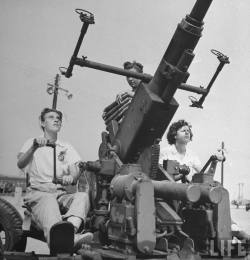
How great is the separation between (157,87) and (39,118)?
175cm

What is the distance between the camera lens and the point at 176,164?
512 centimetres

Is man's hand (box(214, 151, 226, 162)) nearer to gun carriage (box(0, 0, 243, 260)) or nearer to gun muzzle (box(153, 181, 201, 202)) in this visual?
gun carriage (box(0, 0, 243, 260))

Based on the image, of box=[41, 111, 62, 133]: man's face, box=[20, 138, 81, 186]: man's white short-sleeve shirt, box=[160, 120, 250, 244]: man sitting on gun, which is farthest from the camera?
box=[160, 120, 250, 244]: man sitting on gun

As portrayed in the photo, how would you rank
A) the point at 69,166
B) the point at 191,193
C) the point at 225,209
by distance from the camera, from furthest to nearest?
the point at 69,166, the point at 225,209, the point at 191,193

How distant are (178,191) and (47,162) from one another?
6.42ft

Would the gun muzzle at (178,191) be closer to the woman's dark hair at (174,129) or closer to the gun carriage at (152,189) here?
the gun carriage at (152,189)

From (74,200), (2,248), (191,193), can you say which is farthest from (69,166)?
(191,193)

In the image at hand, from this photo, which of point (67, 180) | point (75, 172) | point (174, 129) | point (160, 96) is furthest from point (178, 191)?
point (174, 129)

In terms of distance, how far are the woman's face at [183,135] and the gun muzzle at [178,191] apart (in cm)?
216

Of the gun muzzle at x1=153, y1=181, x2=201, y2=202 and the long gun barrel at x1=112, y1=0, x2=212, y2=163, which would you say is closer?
the gun muzzle at x1=153, y1=181, x2=201, y2=202

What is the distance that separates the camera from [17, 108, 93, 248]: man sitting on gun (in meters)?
4.47

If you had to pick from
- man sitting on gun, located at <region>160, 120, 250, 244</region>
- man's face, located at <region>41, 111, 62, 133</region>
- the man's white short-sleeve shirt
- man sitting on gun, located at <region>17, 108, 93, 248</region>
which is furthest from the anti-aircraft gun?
man sitting on gun, located at <region>160, 120, 250, 244</region>

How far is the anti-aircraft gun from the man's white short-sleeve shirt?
44cm

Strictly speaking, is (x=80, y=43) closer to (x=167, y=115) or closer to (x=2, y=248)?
(x=167, y=115)
